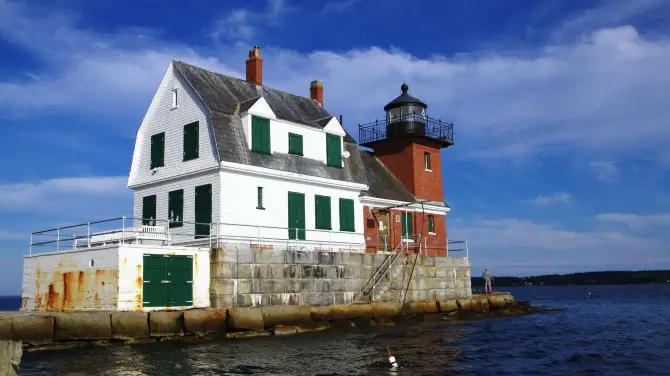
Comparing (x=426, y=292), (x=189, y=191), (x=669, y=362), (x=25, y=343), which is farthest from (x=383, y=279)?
(x=25, y=343)

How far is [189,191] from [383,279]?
895cm

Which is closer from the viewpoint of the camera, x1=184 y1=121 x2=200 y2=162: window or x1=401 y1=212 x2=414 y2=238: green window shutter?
x1=184 y1=121 x2=200 y2=162: window

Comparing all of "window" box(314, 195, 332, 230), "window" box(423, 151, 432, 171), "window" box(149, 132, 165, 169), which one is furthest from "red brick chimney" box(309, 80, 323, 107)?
"window" box(149, 132, 165, 169)

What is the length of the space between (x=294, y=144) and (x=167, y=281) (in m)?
9.01

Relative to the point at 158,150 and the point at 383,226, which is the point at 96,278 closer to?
the point at 158,150

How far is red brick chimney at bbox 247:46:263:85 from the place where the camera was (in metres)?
29.9

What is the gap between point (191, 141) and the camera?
25.3m

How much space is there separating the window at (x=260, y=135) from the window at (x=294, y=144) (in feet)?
4.18

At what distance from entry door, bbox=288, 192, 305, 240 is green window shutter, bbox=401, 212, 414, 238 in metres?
7.79

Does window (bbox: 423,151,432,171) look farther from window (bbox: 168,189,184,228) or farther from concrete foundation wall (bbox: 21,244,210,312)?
concrete foundation wall (bbox: 21,244,210,312)

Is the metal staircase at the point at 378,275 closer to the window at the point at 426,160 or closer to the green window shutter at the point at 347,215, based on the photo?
the green window shutter at the point at 347,215

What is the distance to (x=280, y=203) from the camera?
25766 millimetres

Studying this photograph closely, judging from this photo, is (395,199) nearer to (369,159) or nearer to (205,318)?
(369,159)

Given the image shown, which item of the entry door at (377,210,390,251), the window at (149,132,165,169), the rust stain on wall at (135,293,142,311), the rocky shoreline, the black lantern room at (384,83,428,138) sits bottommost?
the rocky shoreline
